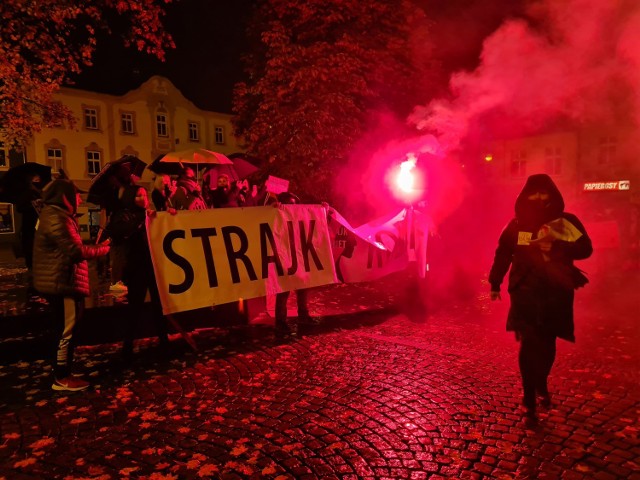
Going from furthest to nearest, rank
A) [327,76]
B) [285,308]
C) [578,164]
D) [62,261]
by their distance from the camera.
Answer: [578,164]
[327,76]
[285,308]
[62,261]

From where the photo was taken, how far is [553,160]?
3338 cm

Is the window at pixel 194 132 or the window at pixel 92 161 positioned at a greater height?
the window at pixel 194 132

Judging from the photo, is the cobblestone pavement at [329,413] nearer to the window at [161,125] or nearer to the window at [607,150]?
the window at [607,150]

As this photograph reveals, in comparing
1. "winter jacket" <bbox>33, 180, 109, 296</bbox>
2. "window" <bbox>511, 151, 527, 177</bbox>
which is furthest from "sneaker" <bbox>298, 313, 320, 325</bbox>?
"window" <bbox>511, 151, 527, 177</bbox>

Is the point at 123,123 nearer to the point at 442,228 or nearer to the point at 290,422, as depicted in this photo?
the point at 442,228

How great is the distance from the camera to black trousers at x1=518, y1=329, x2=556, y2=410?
4.20 meters

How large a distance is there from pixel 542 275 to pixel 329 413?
225 cm

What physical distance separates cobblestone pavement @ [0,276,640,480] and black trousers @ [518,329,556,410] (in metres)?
0.25

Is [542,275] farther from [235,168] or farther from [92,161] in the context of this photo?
[92,161]

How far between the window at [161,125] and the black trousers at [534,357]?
4705cm

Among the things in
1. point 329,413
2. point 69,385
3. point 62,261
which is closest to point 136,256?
point 62,261

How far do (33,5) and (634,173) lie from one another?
89.9ft

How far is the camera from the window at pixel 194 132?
48.9 m

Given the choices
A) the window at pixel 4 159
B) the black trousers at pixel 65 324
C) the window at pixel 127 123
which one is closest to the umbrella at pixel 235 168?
the black trousers at pixel 65 324
